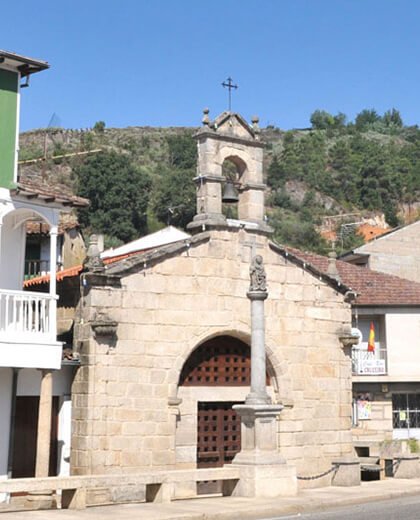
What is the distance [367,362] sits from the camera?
29719 mm

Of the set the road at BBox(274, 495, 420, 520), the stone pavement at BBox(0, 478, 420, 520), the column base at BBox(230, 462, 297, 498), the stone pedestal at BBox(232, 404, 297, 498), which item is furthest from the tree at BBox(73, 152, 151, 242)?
the road at BBox(274, 495, 420, 520)

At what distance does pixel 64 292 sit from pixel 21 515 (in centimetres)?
685

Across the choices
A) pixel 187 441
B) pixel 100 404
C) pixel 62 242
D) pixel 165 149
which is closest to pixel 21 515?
pixel 100 404

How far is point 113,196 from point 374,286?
1469 inches

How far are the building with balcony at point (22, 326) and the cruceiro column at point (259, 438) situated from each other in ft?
12.8

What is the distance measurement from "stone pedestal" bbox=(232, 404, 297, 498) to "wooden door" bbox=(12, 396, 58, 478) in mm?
4268

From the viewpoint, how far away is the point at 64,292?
17656mm

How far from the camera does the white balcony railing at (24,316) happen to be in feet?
48.1

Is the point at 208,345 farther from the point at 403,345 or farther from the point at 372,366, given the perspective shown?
the point at 403,345

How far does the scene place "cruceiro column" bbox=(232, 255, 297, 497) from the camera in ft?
45.9

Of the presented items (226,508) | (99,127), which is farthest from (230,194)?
(99,127)

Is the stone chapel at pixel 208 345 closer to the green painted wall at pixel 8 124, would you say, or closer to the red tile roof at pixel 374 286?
the green painted wall at pixel 8 124

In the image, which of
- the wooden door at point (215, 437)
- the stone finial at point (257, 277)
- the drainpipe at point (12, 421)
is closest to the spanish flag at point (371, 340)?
the wooden door at point (215, 437)

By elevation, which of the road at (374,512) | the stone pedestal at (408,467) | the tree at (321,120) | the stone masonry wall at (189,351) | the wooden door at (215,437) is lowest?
the road at (374,512)
